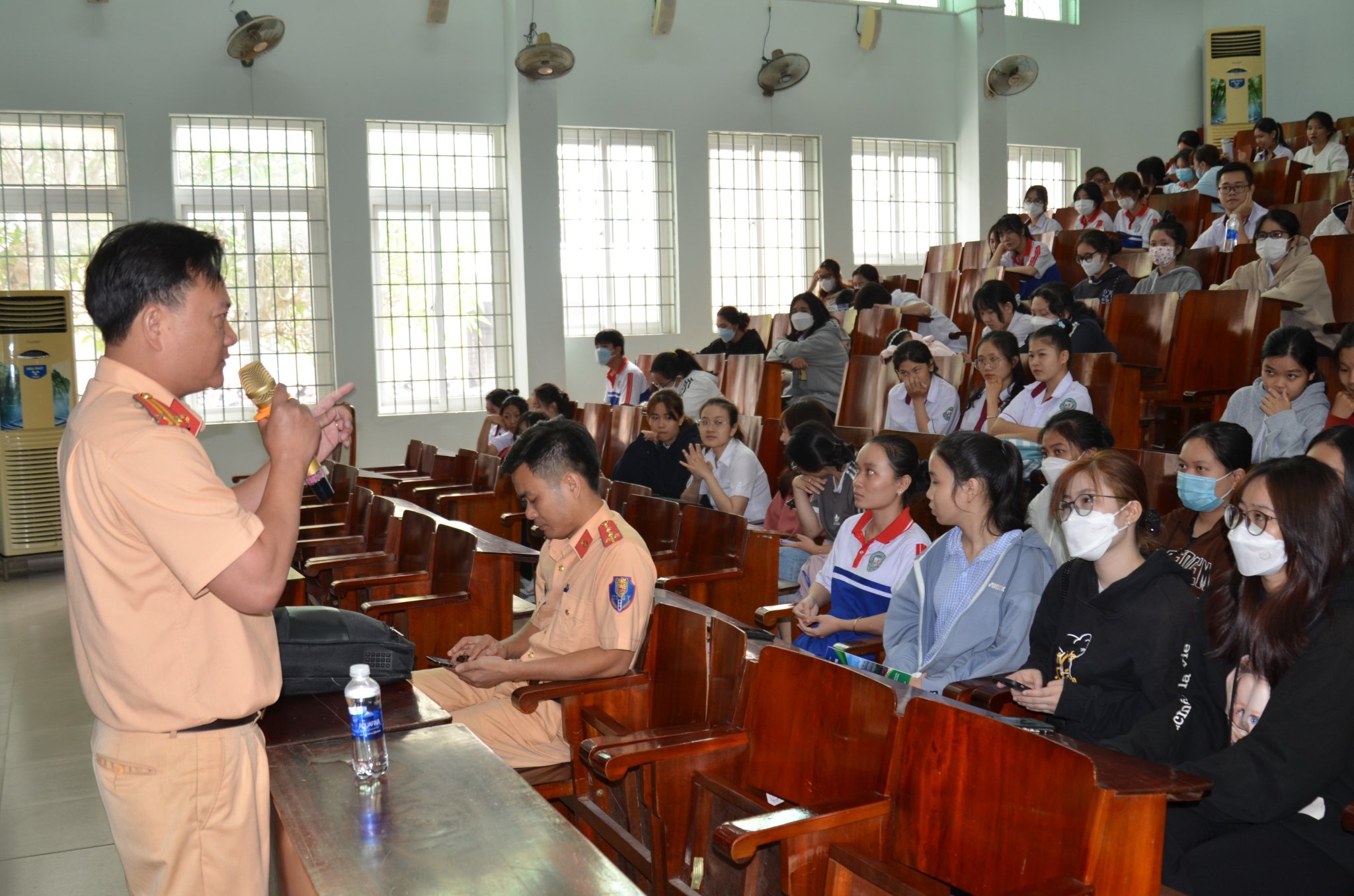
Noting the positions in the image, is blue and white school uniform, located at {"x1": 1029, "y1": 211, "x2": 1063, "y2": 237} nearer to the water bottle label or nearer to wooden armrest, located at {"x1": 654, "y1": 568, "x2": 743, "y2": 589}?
wooden armrest, located at {"x1": 654, "y1": 568, "x2": 743, "y2": 589}

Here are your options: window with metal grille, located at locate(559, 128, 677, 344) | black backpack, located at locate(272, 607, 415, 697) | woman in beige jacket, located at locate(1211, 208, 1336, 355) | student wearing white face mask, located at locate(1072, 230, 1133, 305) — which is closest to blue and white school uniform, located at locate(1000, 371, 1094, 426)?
woman in beige jacket, located at locate(1211, 208, 1336, 355)

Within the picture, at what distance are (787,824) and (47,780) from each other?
2.96m

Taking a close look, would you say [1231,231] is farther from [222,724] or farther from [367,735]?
[222,724]

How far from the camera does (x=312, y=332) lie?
891cm

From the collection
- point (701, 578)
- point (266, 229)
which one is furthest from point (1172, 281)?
point (266, 229)

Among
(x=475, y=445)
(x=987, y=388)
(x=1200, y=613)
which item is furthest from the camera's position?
(x=475, y=445)

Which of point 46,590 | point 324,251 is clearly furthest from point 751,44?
point 46,590

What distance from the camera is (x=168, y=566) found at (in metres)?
1.46

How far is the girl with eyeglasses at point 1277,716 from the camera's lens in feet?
5.96

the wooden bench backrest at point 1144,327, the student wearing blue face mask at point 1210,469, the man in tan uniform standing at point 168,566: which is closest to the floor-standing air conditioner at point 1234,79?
the wooden bench backrest at point 1144,327

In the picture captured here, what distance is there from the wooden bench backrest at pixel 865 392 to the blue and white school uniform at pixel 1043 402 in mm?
974

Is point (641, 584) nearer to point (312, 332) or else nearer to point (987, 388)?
point (987, 388)

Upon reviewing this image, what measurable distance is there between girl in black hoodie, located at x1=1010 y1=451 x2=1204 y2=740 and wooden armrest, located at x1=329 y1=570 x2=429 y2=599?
7.42 ft

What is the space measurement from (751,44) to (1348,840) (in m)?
9.20
